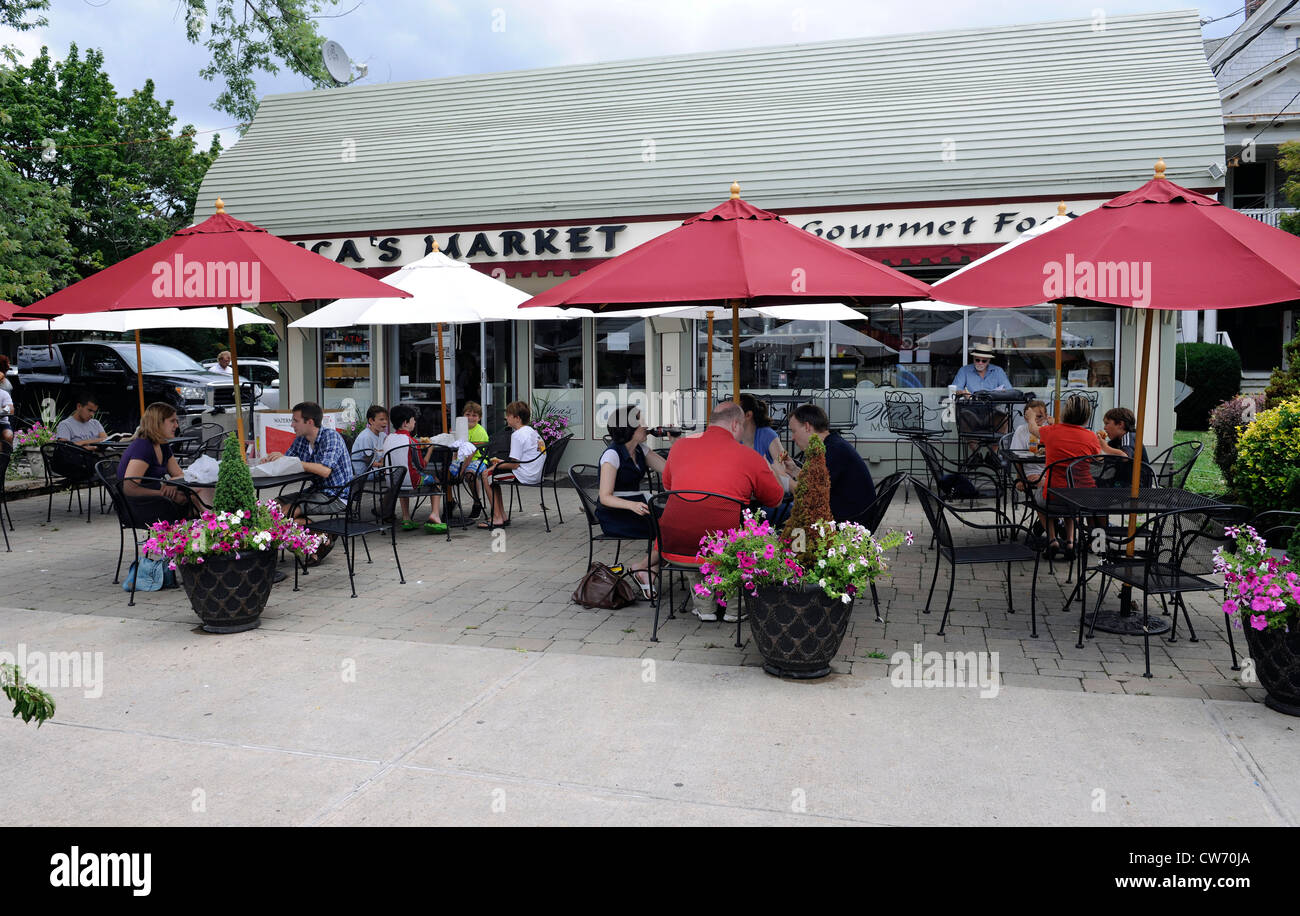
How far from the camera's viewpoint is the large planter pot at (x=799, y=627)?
16.3 feet

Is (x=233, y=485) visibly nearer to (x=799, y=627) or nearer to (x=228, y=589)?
(x=228, y=589)

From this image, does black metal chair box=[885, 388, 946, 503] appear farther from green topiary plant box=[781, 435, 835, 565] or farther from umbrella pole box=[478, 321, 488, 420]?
green topiary plant box=[781, 435, 835, 565]

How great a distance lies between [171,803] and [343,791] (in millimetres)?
623

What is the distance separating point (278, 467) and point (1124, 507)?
599 centimetres

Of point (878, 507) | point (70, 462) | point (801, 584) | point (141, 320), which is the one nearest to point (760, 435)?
point (878, 507)

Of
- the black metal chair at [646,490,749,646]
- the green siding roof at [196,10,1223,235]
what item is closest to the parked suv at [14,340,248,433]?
the green siding roof at [196,10,1223,235]

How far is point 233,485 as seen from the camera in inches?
240

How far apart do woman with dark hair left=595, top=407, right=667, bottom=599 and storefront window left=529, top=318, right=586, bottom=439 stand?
6318 mm

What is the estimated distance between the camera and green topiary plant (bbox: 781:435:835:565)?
16.6 feet

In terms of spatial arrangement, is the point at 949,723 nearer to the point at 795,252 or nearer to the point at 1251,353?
the point at 795,252

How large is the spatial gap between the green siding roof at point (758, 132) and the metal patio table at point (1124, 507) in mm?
6443

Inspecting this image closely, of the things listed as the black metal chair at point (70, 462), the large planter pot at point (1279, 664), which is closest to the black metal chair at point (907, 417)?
the large planter pot at point (1279, 664)

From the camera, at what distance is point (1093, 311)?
12031mm

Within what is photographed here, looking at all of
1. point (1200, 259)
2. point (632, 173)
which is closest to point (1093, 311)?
point (632, 173)
